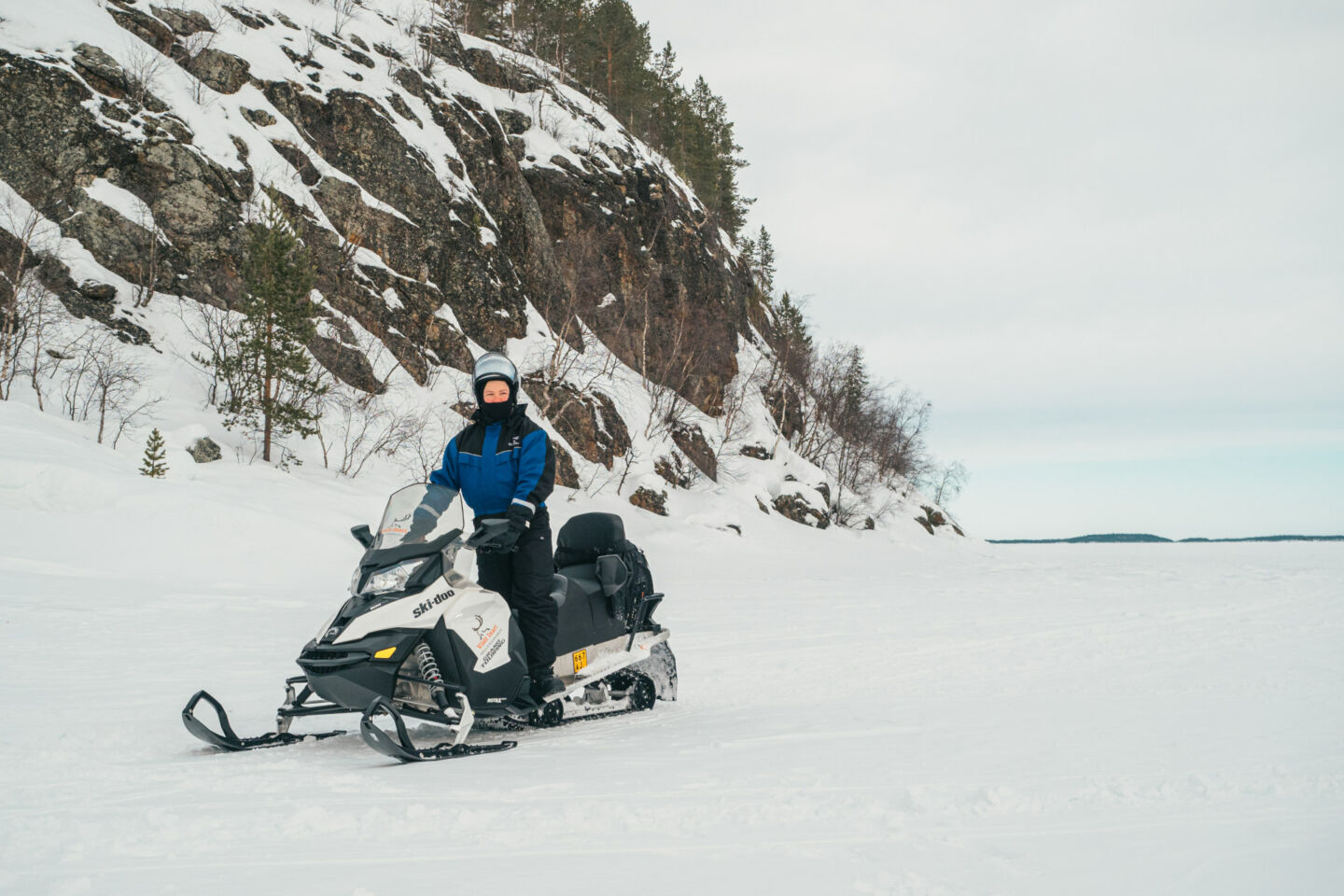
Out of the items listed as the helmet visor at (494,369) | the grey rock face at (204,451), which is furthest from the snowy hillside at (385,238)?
the helmet visor at (494,369)

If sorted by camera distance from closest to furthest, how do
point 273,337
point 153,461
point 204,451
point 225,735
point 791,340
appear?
point 225,735, point 153,461, point 204,451, point 273,337, point 791,340

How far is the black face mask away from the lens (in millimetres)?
4723

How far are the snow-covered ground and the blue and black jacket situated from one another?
1.36 meters

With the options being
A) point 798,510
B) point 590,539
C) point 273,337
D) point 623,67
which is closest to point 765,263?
point 623,67

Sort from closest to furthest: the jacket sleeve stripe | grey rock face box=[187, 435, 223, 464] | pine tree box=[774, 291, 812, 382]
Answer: the jacket sleeve stripe → grey rock face box=[187, 435, 223, 464] → pine tree box=[774, 291, 812, 382]

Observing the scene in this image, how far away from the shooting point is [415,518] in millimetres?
4293

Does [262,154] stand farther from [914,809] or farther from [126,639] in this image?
[914,809]

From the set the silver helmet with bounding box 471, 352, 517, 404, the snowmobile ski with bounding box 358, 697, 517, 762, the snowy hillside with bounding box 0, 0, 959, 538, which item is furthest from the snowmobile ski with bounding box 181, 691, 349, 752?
the snowy hillside with bounding box 0, 0, 959, 538

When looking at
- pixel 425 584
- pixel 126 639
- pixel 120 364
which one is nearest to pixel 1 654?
pixel 126 639

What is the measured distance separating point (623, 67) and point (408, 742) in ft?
164

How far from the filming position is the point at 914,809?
9.71 feet

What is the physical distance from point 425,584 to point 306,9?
108ft

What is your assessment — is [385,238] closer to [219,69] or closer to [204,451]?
→ [219,69]

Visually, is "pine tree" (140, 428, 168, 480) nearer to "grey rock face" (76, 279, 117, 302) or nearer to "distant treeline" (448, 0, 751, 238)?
"grey rock face" (76, 279, 117, 302)
